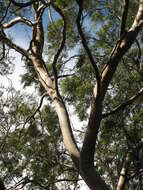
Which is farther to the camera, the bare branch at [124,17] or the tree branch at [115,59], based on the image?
the tree branch at [115,59]

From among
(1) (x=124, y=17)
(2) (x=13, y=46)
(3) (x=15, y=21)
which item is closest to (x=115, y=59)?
(1) (x=124, y=17)

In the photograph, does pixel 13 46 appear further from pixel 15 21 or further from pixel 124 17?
pixel 124 17

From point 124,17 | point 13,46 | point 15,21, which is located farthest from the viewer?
point 15,21

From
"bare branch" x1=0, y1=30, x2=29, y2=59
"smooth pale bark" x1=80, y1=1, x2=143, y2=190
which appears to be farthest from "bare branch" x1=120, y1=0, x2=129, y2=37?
"bare branch" x1=0, y1=30, x2=29, y2=59

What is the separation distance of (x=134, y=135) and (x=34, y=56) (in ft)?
10.4

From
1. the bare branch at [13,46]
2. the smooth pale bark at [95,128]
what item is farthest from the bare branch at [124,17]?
the bare branch at [13,46]

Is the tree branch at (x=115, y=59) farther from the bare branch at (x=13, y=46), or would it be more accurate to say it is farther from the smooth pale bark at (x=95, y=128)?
the bare branch at (x=13, y=46)

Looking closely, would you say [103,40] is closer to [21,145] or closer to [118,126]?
[118,126]

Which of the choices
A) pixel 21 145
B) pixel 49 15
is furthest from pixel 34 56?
pixel 21 145

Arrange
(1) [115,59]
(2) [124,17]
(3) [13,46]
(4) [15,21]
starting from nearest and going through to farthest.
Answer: (2) [124,17], (1) [115,59], (3) [13,46], (4) [15,21]

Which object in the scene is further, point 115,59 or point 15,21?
point 15,21

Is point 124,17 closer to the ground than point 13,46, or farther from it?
closer to the ground

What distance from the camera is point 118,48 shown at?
10.5ft

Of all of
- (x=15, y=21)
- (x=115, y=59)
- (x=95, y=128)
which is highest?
(x=15, y=21)
